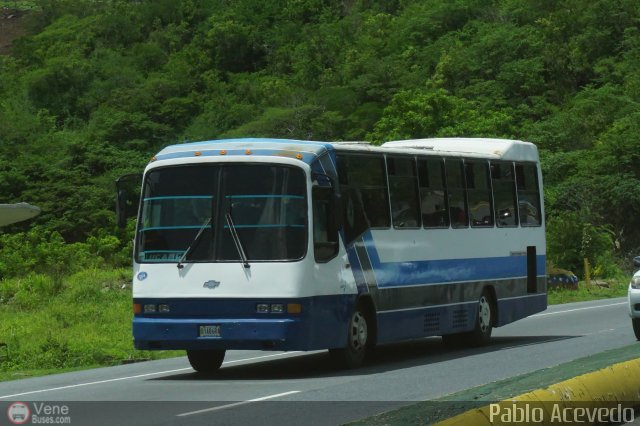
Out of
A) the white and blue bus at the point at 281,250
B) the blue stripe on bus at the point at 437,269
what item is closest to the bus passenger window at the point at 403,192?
the white and blue bus at the point at 281,250

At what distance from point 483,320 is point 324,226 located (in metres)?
5.45

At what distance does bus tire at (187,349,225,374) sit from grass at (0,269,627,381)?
11.2ft

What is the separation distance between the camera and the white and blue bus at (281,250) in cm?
1627

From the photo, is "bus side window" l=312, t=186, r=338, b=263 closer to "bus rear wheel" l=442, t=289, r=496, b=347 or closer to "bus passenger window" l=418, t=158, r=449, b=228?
"bus passenger window" l=418, t=158, r=449, b=228

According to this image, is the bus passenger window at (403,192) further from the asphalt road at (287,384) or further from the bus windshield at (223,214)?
the bus windshield at (223,214)

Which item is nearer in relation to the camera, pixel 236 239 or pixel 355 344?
pixel 236 239

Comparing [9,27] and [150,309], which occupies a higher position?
[9,27]

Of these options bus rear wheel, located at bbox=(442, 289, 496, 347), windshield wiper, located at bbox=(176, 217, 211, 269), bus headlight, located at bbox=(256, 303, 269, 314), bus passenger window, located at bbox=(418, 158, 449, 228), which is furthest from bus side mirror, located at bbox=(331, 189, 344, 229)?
bus rear wheel, located at bbox=(442, 289, 496, 347)

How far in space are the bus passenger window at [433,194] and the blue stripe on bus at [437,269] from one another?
628 mm

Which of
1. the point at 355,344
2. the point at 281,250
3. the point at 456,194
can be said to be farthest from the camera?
the point at 456,194

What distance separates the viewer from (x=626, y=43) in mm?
72500

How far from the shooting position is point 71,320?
32688 millimetres

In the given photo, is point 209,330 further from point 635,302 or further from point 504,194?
point 504,194

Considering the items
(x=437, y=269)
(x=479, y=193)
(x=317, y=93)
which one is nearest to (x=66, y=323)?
(x=479, y=193)
